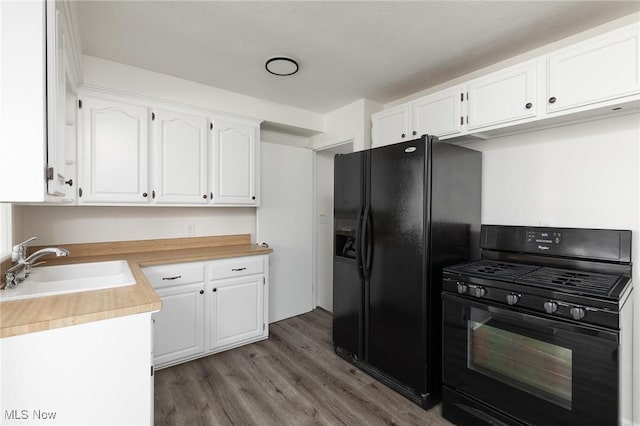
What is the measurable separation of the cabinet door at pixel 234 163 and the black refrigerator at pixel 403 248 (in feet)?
3.28

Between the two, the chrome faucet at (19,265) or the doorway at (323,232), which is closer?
the chrome faucet at (19,265)

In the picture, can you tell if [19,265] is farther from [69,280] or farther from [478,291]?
[478,291]

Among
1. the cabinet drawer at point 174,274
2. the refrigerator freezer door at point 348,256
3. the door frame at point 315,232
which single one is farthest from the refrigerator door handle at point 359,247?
the door frame at point 315,232

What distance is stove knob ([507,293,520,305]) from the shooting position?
157 centimetres

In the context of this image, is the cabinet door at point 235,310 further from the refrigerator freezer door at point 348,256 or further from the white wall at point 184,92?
the white wall at point 184,92

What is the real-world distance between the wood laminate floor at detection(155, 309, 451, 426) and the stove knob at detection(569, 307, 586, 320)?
104 cm

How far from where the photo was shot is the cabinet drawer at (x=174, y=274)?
236cm

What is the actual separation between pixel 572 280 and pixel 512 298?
13.7 inches

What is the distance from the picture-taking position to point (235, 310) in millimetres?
2795

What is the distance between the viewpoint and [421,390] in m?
1.99

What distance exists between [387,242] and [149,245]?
2.16 meters

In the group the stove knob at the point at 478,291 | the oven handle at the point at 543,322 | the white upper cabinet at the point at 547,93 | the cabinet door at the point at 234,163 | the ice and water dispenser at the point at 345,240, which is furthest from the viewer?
the cabinet door at the point at 234,163

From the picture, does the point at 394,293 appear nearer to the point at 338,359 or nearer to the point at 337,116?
the point at 338,359

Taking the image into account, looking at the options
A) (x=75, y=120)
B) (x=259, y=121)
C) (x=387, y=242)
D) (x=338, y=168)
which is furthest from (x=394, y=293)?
(x=75, y=120)
